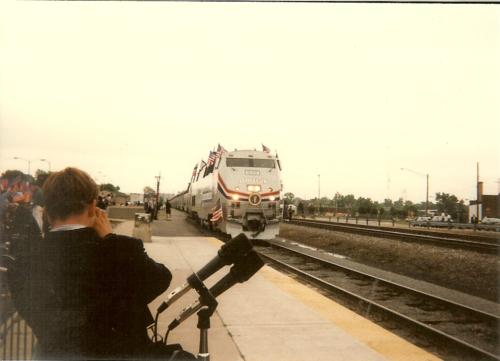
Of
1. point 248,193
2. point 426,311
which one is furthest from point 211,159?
point 426,311

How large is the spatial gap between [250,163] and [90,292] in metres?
18.5

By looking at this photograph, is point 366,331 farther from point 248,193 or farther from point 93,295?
point 248,193

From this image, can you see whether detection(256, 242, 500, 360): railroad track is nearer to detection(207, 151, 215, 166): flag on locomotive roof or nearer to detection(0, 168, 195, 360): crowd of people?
detection(0, 168, 195, 360): crowd of people

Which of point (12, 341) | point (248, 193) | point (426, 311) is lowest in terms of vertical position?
point (426, 311)

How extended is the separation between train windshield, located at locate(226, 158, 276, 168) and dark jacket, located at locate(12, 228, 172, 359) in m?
18.2

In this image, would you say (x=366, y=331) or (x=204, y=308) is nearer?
(x=204, y=308)

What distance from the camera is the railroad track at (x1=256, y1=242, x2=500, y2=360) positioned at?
6945 millimetres

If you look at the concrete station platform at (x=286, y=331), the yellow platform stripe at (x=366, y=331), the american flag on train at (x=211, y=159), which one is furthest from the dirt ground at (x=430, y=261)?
the american flag on train at (x=211, y=159)

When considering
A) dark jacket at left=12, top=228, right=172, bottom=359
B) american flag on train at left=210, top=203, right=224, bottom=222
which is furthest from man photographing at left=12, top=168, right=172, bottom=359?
american flag on train at left=210, top=203, right=224, bottom=222

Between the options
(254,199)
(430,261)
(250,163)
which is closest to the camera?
(430,261)

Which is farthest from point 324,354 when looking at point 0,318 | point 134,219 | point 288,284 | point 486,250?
point 134,219

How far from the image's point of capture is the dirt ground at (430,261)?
532 inches

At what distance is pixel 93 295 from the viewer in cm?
193

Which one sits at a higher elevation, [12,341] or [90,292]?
[90,292]
